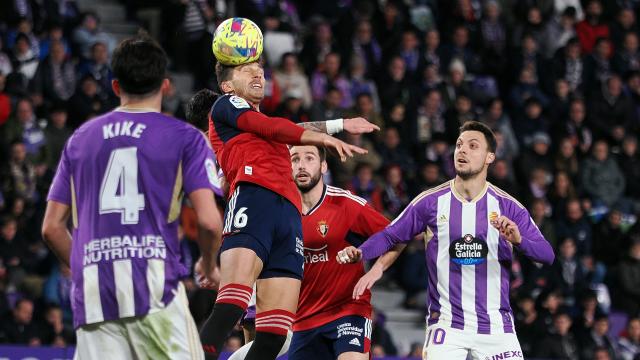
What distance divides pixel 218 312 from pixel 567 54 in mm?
15003

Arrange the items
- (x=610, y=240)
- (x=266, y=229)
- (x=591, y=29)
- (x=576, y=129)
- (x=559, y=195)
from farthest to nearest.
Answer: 1. (x=591, y=29)
2. (x=576, y=129)
3. (x=610, y=240)
4. (x=559, y=195)
5. (x=266, y=229)

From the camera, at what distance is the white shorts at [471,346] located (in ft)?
29.3

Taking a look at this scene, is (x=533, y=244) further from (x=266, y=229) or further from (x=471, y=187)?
(x=266, y=229)

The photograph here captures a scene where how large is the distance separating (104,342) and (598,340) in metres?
12.2

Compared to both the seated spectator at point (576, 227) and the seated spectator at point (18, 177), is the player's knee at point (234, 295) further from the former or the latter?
the seated spectator at point (576, 227)

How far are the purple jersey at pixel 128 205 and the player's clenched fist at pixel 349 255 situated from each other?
2608 mm

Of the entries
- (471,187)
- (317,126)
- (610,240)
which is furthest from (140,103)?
(610,240)

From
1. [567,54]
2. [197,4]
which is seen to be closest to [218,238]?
[197,4]

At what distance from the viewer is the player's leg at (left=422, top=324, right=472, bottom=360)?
29.4 feet

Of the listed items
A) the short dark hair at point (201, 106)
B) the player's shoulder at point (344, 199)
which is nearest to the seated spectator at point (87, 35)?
the short dark hair at point (201, 106)

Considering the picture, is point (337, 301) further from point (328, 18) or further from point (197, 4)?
point (328, 18)

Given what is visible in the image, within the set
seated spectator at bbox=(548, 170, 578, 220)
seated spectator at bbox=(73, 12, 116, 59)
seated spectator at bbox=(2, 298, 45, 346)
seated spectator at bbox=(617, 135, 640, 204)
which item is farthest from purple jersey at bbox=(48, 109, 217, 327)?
seated spectator at bbox=(617, 135, 640, 204)

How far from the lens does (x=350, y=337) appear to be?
30.0 ft

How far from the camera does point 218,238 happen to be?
632 cm
